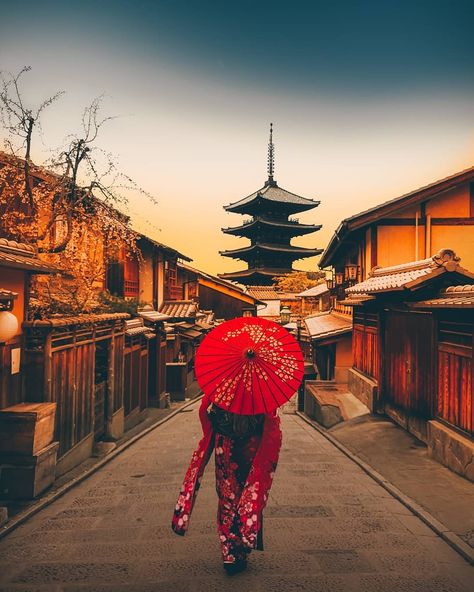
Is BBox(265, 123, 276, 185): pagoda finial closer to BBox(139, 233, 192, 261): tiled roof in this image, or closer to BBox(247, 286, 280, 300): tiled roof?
BBox(247, 286, 280, 300): tiled roof

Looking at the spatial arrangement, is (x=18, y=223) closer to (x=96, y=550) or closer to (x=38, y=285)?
(x=38, y=285)

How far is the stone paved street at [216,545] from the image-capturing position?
3.86 meters

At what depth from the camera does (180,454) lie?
29.8ft

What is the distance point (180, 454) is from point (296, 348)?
5881 millimetres

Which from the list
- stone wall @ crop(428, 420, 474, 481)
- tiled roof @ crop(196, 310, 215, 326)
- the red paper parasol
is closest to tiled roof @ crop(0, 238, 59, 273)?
the red paper parasol

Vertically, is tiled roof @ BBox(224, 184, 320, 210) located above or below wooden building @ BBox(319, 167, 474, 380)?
above

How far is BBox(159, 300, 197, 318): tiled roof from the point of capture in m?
22.7

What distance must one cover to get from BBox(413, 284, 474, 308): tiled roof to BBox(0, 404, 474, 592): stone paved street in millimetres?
2908

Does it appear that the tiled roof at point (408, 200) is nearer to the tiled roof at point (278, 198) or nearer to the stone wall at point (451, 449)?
the stone wall at point (451, 449)

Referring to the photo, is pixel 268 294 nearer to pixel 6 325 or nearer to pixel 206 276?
pixel 206 276

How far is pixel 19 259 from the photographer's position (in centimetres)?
629

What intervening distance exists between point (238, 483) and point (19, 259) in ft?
13.7

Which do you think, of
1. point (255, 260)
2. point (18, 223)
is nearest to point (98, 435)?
point (18, 223)

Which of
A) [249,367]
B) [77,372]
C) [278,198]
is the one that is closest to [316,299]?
[278,198]
